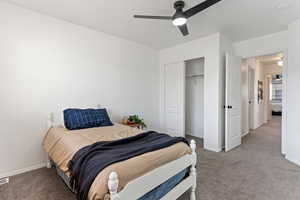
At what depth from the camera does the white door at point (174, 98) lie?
415 centimetres

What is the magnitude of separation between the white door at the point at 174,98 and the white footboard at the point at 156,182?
244 cm

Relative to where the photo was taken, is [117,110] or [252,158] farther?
[117,110]

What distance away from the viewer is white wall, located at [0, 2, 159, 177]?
7.70 ft

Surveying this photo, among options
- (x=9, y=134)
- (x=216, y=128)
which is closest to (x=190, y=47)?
(x=216, y=128)

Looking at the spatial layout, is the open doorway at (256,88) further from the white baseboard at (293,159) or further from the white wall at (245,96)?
the white baseboard at (293,159)

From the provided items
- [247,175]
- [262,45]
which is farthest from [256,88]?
[247,175]

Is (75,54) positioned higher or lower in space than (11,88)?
higher

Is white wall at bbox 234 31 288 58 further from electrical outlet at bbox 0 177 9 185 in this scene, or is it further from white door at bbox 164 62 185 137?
electrical outlet at bbox 0 177 9 185

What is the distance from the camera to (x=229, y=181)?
2.21 meters

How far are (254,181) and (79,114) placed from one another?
2896mm

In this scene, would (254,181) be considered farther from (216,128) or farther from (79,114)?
(79,114)

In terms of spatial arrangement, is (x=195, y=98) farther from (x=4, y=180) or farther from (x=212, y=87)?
(x=4, y=180)

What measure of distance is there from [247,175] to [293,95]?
1.80m

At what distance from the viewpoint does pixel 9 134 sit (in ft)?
7.75
